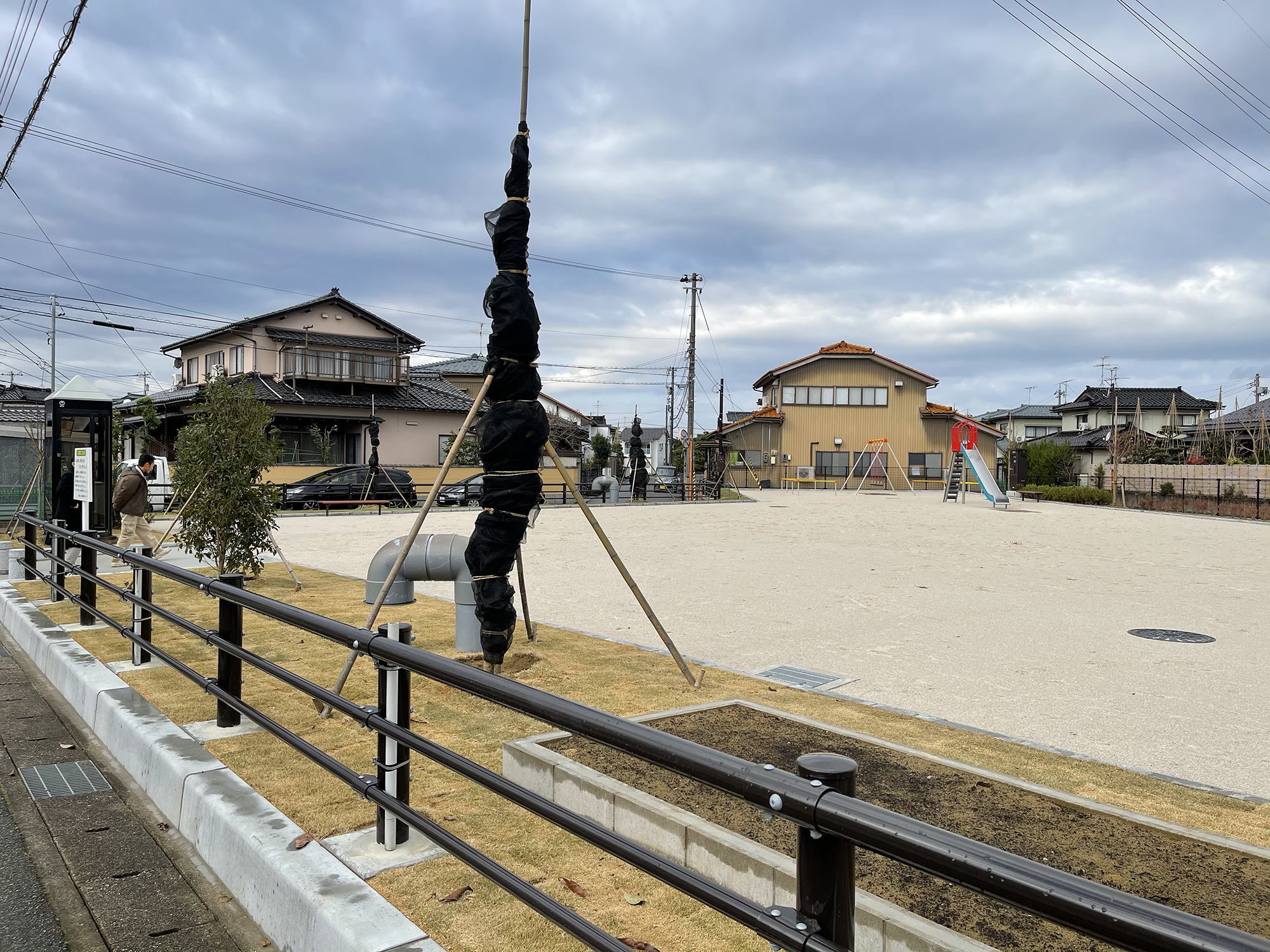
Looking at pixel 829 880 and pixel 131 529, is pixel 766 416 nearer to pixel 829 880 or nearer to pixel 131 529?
pixel 131 529

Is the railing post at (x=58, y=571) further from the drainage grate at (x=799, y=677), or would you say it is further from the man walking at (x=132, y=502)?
the drainage grate at (x=799, y=677)

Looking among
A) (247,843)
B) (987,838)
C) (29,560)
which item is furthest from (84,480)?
(987,838)

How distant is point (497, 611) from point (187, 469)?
6458mm

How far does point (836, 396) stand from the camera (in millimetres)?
56125

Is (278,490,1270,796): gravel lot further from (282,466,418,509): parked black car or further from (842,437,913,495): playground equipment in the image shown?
(842,437,913,495): playground equipment

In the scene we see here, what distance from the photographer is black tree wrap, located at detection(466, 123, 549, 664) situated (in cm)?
631

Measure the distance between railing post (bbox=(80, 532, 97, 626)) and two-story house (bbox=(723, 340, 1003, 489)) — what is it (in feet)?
160

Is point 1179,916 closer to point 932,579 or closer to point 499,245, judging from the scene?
point 499,245

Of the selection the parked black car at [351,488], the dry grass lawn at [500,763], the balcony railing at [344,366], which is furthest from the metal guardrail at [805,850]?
the balcony railing at [344,366]

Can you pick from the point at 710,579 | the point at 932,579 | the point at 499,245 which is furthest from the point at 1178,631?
the point at 499,245

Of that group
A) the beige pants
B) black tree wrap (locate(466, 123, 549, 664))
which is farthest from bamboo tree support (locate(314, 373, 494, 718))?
the beige pants

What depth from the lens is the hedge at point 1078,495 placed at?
37.5 meters

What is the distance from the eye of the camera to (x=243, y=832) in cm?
348

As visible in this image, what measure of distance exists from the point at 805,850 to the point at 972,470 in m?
39.8
